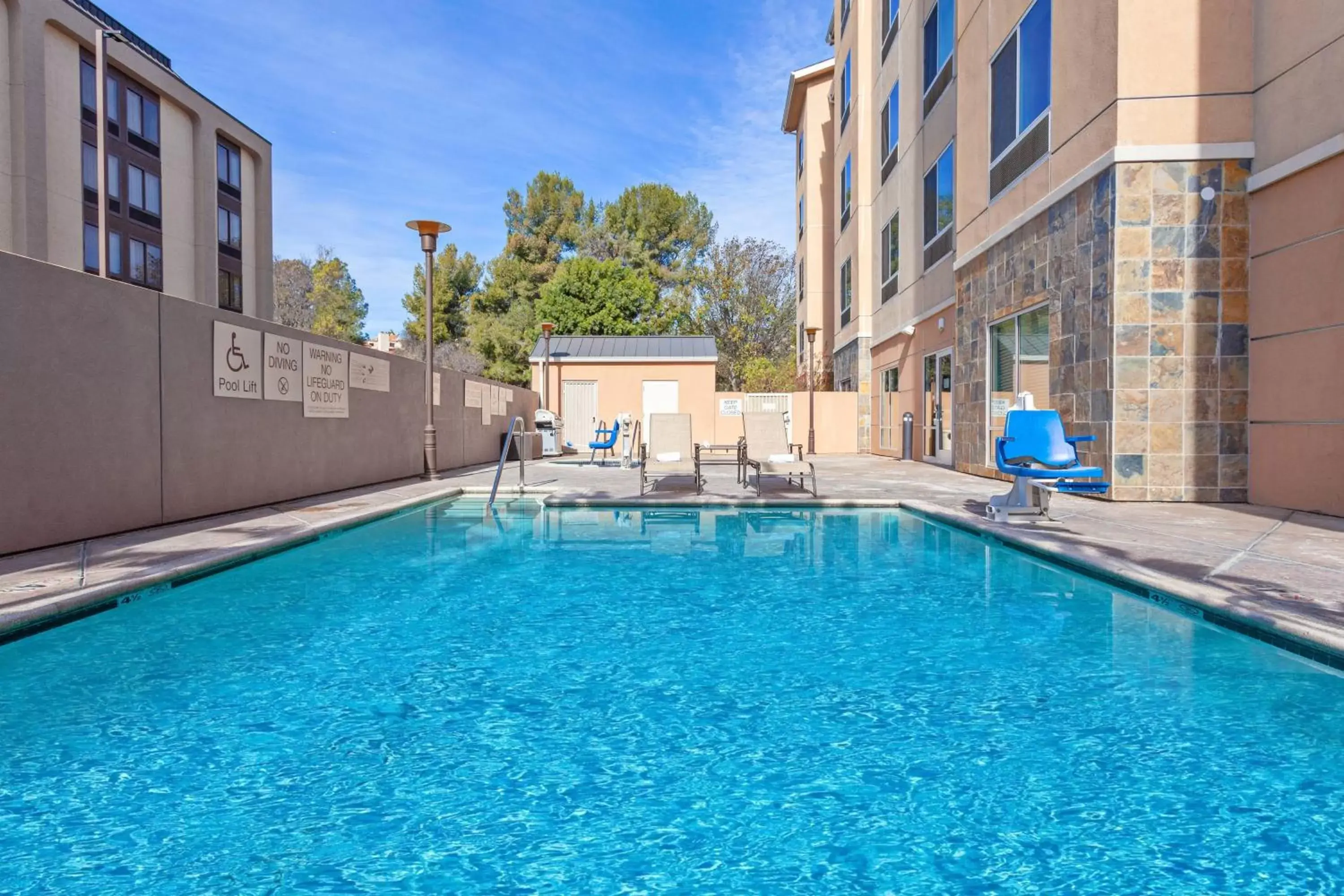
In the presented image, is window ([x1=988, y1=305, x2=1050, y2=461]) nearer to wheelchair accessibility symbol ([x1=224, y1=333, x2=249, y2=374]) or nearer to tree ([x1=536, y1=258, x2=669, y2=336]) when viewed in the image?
wheelchair accessibility symbol ([x1=224, y1=333, x2=249, y2=374])

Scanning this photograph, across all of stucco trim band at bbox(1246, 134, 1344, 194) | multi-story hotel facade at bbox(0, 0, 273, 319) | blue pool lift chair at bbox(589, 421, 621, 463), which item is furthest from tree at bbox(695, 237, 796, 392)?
stucco trim band at bbox(1246, 134, 1344, 194)

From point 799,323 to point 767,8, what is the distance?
37.7 feet

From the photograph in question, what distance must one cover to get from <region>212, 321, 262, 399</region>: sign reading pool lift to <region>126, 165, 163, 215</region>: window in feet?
63.2

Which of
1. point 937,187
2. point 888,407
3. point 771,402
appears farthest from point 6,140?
point 888,407

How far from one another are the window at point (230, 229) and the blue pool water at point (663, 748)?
26648 millimetres

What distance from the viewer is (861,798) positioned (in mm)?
2244

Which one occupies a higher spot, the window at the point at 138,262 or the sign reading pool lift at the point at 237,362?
the window at the point at 138,262

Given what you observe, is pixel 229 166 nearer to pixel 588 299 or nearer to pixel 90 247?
pixel 90 247

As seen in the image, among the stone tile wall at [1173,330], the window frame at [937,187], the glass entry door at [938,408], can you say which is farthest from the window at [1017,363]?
the window frame at [937,187]

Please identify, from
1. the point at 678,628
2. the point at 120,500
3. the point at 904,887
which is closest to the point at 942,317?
the point at 678,628

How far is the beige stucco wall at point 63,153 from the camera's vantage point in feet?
62.6

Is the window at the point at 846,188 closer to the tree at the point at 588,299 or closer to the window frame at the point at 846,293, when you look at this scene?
the window frame at the point at 846,293

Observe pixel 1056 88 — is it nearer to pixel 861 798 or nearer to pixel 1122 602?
pixel 1122 602

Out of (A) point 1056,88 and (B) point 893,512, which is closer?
(B) point 893,512
